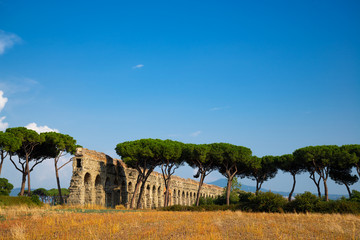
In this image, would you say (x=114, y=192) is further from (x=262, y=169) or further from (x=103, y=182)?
(x=262, y=169)

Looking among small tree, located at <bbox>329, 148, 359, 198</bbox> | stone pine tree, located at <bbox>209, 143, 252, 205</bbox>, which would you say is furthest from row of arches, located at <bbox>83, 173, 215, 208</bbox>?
small tree, located at <bbox>329, 148, 359, 198</bbox>

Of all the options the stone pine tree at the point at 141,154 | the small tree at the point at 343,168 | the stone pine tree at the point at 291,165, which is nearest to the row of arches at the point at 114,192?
the stone pine tree at the point at 141,154

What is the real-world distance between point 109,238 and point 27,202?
14910 mm

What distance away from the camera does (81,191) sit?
26734 millimetres

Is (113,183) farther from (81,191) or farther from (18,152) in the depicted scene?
(18,152)

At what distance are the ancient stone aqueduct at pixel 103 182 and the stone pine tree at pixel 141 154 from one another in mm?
2653

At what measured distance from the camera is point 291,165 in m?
35.2

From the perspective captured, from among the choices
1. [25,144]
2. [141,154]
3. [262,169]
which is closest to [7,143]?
[25,144]

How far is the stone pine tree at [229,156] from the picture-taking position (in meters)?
31.8

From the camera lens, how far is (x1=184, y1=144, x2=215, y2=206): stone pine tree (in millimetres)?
31109

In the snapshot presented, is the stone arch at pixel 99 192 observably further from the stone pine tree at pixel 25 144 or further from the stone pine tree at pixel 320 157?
the stone pine tree at pixel 320 157

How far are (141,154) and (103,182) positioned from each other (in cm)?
528

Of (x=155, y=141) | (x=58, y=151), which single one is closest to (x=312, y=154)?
(x=155, y=141)


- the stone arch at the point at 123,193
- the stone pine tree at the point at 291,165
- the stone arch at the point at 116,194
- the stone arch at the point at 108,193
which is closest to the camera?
the stone arch at the point at 108,193
